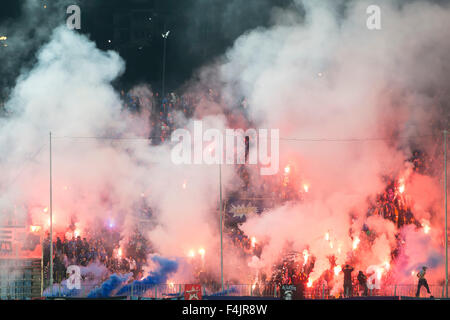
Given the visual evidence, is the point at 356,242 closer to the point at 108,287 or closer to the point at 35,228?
the point at 108,287

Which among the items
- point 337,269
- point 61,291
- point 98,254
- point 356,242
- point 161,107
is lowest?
point 61,291

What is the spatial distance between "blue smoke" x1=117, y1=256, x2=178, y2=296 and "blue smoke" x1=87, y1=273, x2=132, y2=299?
308mm

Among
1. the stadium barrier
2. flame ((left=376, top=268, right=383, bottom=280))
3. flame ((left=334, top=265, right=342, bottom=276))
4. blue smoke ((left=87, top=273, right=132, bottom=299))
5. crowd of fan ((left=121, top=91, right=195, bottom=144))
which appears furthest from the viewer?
crowd of fan ((left=121, top=91, right=195, bottom=144))

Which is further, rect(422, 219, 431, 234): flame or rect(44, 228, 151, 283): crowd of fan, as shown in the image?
rect(422, 219, 431, 234): flame

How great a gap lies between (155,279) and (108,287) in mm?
2172

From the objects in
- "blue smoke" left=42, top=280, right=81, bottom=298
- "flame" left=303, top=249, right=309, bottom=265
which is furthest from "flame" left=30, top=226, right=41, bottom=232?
"flame" left=303, top=249, right=309, bottom=265

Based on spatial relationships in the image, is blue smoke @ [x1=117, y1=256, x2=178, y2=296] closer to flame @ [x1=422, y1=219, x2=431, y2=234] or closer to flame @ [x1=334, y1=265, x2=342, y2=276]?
flame @ [x1=334, y1=265, x2=342, y2=276]

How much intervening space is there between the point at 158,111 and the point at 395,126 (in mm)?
11759

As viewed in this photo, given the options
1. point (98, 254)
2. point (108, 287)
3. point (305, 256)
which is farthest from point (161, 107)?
point (108, 287)

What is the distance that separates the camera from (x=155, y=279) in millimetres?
23438

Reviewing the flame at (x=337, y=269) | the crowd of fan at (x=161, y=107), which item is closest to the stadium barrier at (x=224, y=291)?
the flame at (x=337, y=269)

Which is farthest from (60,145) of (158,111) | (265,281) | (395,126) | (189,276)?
(395,126)

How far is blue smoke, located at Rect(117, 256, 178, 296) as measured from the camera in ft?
70.8
